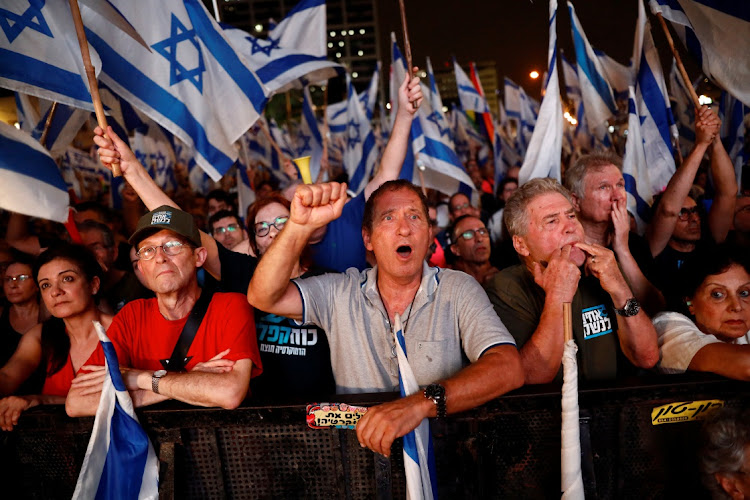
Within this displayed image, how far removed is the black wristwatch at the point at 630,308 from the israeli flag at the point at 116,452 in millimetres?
2261

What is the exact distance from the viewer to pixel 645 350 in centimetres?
264

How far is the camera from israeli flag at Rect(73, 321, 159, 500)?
7.15 ft

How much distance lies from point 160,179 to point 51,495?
10115 millimetres

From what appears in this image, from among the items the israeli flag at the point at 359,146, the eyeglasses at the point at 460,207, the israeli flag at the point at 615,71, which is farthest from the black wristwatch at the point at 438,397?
the israeli flag at the point at 615,71

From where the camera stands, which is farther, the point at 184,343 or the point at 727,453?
the point at 184,343

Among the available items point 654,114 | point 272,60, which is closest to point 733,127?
point 654,114

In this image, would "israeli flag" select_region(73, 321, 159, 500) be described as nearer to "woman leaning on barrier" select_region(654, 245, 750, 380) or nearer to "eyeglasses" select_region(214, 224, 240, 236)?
"woman leaning on barrier" select_region(654, 245, 750, 380)

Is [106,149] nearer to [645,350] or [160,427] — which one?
[160,427]

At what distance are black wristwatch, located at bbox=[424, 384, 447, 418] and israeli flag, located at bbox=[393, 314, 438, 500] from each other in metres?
0.07

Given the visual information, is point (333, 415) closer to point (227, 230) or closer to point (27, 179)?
point (27, 179)

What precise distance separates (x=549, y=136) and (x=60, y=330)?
451 centimetres

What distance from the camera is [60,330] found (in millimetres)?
3254

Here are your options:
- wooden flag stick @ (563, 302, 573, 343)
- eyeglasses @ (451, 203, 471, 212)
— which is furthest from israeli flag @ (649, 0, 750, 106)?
wooden flag stick @ (563, 302, 573, 343)

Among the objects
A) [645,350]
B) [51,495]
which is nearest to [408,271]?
[645,350]
